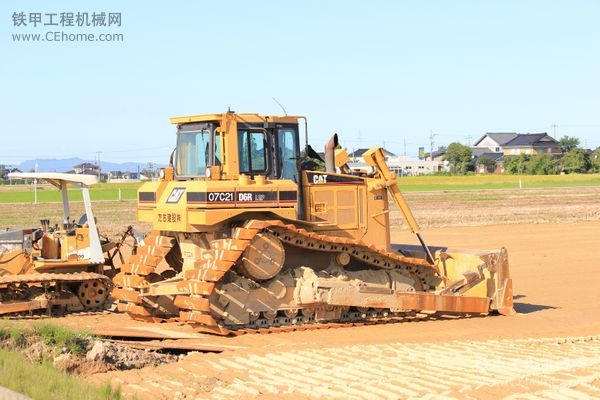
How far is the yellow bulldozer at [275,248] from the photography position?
1413 cm

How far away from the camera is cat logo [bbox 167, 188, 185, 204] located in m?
14.6

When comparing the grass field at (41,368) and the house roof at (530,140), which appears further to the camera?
the house roof at (530,140)

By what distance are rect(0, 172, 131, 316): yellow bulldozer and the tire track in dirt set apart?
4812mm

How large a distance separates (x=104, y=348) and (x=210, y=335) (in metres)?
2.85

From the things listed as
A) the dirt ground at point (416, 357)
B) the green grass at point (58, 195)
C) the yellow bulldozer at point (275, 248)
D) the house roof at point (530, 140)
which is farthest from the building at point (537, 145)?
the yellow bulldozer at point (275, 248)

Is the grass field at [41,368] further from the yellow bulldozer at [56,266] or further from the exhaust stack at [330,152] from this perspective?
the exhaust stack at [330,152]

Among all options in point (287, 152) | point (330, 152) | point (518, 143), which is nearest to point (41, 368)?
point (287, 152)

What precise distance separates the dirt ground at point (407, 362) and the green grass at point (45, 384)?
850mm

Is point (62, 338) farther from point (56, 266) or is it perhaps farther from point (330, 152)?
point (330, 152)

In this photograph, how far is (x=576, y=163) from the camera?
11462 centimetres

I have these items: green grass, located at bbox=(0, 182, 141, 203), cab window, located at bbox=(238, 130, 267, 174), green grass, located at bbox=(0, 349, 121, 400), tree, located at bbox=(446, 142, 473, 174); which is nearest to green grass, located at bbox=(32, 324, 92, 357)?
green grass, located at bbox=(0, 349, 121, 400)

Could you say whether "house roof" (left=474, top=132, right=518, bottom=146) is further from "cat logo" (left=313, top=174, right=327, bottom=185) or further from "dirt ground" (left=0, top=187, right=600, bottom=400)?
"cat logo" (left=313, top=174, right=327, bottom=185)

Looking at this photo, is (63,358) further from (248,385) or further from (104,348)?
(248,385)

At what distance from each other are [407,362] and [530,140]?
144 meters
